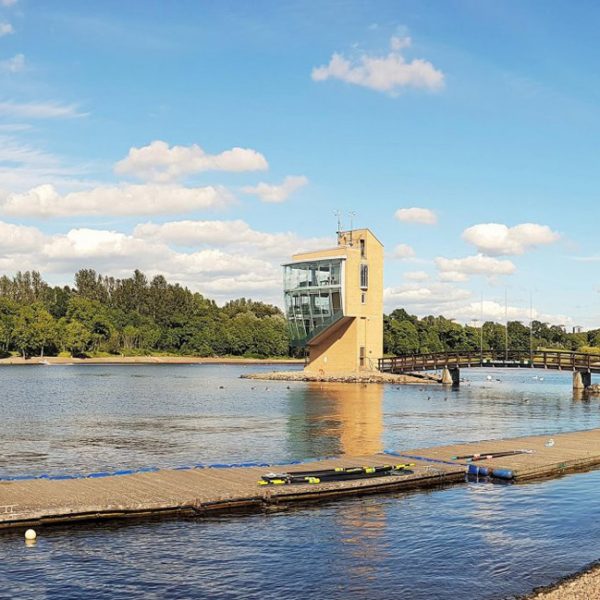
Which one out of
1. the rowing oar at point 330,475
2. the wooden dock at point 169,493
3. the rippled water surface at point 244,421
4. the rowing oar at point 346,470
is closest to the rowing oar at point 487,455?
the wooden dock at point 169,493

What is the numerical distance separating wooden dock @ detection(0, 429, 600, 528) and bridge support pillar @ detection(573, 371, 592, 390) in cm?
5339

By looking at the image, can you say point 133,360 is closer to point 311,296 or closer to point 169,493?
point 311,296

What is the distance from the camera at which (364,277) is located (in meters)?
98.7

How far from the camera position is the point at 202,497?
22.5 metres

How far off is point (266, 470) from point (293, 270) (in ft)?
254

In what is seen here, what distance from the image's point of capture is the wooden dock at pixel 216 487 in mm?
20837

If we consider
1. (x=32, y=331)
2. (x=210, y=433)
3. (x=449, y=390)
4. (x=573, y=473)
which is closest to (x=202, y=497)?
(x=573, y=473)

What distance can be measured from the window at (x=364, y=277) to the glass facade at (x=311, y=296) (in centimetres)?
308

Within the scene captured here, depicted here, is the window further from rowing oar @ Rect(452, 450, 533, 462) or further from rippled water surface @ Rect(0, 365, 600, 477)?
rowing oar @ Rect(452, 450, 533, 462)

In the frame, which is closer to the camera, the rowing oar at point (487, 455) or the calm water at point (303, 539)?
the calm water at point (303, 539)

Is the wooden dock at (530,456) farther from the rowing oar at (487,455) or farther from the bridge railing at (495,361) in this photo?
the bridge railing at (495,361)

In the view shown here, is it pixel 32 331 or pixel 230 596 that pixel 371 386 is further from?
pixel 32 331

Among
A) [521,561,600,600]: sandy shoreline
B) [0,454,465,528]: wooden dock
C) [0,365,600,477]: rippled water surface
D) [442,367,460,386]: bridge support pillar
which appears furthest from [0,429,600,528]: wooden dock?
[442,367,460,386]: bridge support pillar

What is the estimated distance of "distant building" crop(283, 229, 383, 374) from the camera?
318ft
